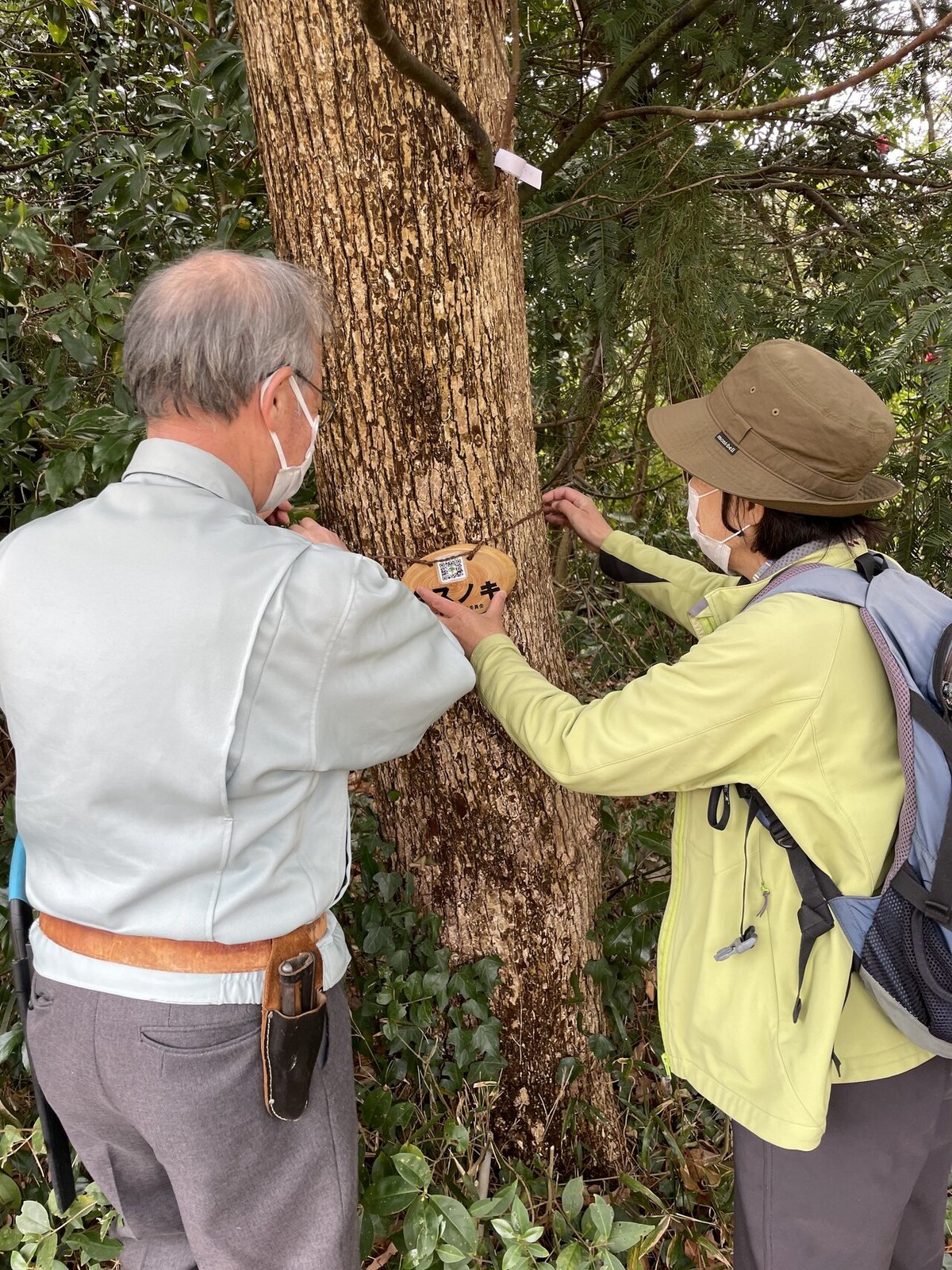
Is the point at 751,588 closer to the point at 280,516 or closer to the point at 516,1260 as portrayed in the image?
the point at 280,516

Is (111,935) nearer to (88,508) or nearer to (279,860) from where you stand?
(279,860)

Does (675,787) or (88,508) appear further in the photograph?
(675,787)

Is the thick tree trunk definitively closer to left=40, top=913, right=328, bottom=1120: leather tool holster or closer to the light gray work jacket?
the light gray work jacket

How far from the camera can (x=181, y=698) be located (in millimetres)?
1150

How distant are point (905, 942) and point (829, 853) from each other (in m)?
0.18

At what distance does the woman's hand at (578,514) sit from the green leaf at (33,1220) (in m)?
1.97

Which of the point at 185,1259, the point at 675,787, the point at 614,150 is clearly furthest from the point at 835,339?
the point at 185,1259

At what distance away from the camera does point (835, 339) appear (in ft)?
8.82

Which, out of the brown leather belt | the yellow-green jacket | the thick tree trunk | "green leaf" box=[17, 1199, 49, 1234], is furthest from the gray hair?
"green leaf" box=[17, 1199, 49, 1234]

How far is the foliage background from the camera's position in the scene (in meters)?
1.98

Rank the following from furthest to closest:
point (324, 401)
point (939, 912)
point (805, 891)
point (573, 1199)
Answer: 1. point (573, 1199)
2. point (324, 401)
3. point (805, 891)
4. point (939, 912)

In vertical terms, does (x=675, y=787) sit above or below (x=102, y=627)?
below

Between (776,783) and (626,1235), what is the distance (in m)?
1.05

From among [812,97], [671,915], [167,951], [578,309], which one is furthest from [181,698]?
[578,309]
